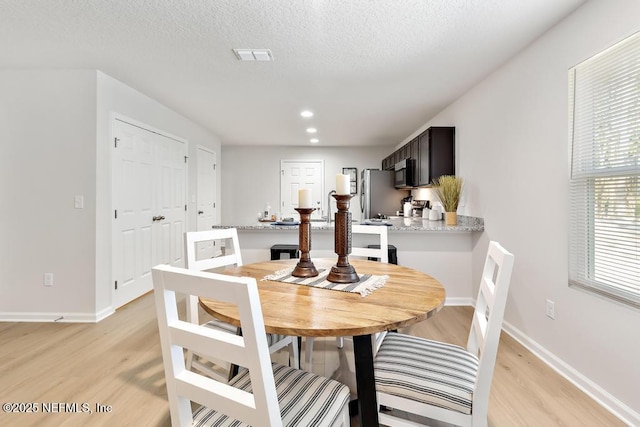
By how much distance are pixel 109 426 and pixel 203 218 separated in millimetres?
4182

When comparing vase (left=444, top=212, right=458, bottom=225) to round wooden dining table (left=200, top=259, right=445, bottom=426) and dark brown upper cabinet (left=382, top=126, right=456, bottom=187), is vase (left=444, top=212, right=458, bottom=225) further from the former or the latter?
round wooden dining table (left=200, top=259, right=445, bottom=426)

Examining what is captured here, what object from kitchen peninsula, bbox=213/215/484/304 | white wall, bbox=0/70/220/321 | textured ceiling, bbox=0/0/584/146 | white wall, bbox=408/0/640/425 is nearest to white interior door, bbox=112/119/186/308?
white wall, bbox=0/70/220/321

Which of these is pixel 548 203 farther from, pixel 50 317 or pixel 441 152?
pixel 50 317

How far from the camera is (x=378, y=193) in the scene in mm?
5523

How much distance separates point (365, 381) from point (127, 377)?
63.9 inches

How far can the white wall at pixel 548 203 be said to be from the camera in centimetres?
168

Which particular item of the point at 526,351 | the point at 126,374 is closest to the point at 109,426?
the point at 126,374

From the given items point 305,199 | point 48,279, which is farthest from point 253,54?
point 48,279

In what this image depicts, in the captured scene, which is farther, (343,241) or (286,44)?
(286,44)

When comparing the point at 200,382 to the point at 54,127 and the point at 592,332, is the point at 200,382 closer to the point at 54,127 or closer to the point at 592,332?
the point at 592,332

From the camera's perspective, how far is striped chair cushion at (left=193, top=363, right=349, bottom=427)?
0.92 meters

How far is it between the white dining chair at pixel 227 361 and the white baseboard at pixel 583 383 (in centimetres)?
157

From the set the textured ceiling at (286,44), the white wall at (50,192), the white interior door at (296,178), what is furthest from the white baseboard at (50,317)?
the white interior door at (296,178)

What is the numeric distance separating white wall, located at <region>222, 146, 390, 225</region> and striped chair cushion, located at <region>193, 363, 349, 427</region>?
5.87 metres
